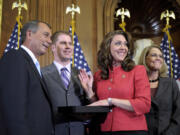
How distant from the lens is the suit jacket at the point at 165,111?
2879 millimetres

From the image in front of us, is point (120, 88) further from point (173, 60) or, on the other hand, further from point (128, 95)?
point (173, 60)

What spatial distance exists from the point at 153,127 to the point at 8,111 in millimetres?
1676

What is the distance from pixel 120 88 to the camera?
2.43m

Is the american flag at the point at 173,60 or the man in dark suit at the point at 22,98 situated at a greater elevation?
the american flag at the point at 173,60

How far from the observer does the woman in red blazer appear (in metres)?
2.33

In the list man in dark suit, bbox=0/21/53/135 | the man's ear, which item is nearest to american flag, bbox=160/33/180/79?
the man's ear

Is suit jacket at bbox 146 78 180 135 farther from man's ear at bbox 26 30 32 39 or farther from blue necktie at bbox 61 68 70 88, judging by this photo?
man's ear at bbox 26 30 32 39

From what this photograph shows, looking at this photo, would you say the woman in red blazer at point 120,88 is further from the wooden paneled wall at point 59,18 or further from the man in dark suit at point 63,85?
the wooden paneled wall at point 59,18

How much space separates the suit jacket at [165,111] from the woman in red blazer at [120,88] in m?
0.55

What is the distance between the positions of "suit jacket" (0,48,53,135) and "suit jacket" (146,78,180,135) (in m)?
1.30

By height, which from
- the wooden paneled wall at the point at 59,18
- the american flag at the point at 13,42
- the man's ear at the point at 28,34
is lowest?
the man's ear at the point at 28,34

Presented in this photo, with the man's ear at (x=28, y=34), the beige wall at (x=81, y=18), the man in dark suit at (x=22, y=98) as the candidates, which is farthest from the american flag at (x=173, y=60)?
the man in dark suit at (x=22, y=98)

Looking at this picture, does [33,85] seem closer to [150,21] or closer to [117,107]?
[117,107]

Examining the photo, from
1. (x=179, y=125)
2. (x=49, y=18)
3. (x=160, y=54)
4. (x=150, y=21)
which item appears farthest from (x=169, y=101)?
(x=150, y=21)
